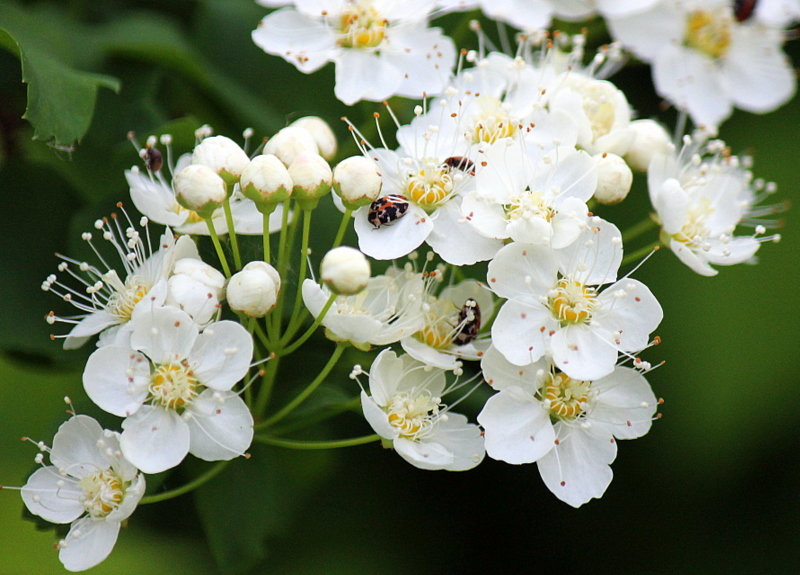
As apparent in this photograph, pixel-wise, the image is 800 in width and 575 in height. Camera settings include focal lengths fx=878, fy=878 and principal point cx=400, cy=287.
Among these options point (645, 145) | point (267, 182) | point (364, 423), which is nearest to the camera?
point (267, 182)

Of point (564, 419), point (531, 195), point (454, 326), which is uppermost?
point (531, 195)

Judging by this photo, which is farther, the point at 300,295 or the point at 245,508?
the point at 245,508

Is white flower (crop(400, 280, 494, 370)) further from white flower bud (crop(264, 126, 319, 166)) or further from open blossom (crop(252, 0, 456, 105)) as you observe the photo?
open blossom (crop(252, 0, 456, 105))

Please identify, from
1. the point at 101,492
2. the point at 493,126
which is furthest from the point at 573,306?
the point at 101,492

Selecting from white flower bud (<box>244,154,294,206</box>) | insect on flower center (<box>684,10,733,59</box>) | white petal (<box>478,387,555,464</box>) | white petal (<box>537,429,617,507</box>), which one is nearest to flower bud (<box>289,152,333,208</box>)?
white flower bud (<box>244,154,294,206</box>)

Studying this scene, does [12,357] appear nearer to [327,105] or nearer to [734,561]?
[327,105]

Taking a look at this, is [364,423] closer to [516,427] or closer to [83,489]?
[516,427]

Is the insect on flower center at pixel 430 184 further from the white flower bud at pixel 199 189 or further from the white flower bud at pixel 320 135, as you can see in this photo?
the white flower bud at pixel 199 189
